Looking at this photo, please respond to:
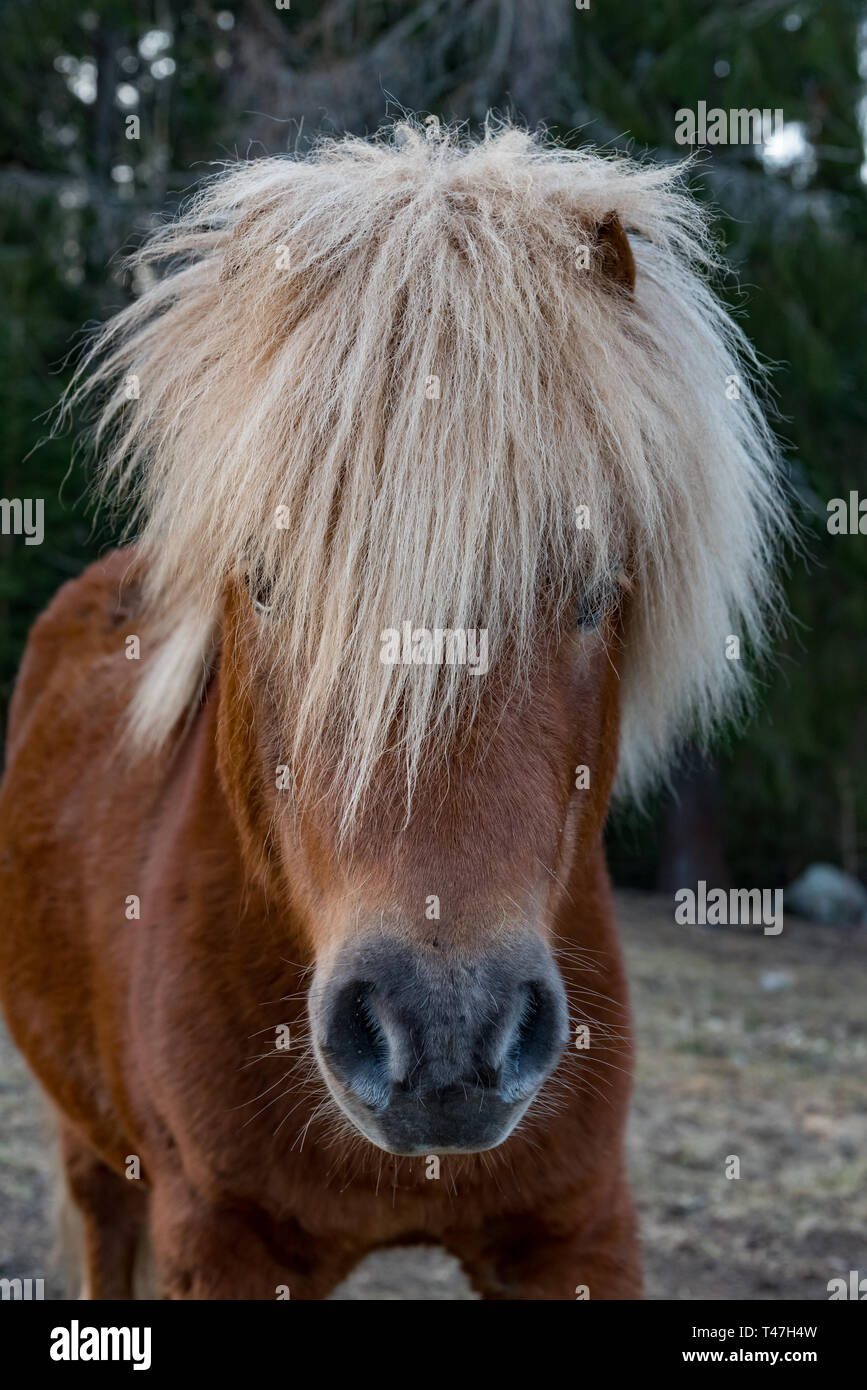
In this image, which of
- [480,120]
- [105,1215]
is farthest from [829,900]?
[105,1215]

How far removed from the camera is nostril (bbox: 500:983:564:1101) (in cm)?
153

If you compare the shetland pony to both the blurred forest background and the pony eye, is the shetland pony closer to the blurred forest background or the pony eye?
the pony eye

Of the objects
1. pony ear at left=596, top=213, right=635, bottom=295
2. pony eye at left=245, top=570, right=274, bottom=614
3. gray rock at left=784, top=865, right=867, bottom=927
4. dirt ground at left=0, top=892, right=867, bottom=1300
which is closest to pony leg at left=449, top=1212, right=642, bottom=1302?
dirt ground at left=0, top=892, right=867, bottom=1300

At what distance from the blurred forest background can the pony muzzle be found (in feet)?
20.4

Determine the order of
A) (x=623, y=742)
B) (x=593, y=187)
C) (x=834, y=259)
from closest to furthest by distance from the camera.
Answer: (x=593, y=187), (x=623, y=742), (x=834, y=259)

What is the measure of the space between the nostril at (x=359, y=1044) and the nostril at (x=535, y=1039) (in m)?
0.16

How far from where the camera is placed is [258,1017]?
2174mm

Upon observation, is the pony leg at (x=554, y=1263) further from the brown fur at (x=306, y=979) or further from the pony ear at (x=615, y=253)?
the pony ear at (x=615, y=253)

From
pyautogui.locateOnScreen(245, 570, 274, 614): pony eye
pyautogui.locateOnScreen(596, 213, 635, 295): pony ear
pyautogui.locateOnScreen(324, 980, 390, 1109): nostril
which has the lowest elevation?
pyautogui.locateOnScreen(324, 980, 390, 1109): nostril

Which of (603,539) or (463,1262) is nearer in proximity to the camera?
(603,539)

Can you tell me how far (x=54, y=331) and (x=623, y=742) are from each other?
684 cm
